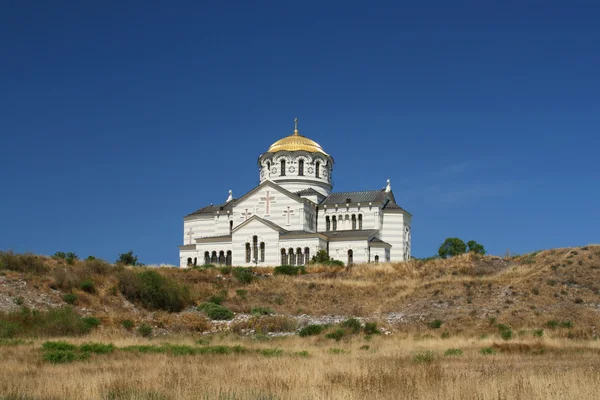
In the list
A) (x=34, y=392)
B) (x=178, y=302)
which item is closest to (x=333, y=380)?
(x=34, y=392)

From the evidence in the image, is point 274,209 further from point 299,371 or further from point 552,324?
point 299,371

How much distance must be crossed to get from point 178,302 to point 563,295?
23.5 metres

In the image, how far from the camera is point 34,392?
1209 centimetres

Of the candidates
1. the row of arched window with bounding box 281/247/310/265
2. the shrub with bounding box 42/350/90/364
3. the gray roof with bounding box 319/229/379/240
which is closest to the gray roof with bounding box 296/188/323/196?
the gray roof with bounding box 319/229/379/240

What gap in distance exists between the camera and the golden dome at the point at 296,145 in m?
73.4

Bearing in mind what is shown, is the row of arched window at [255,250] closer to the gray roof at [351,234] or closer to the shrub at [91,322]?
the gray roof at [351,234]

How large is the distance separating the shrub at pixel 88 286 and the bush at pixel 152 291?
1.94m

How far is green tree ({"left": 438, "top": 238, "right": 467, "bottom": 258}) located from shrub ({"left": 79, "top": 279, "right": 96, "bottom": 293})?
61.0 meters

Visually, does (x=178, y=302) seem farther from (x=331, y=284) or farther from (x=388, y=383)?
(x=388, y=383)

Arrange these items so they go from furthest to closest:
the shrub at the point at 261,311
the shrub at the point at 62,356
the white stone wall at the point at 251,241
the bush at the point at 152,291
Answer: the white stone wall at the point at 251,241, the bush at the point at 152,291, the shrub at the point at 261,311, the shrub at the point at 62,356

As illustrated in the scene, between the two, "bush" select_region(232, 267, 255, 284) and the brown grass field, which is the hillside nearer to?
the brown grass field

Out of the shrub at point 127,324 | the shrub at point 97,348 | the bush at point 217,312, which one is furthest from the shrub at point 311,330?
the shrub at point 97,348

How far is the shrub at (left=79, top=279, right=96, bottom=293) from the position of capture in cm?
3931

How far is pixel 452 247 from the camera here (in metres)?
92.2
